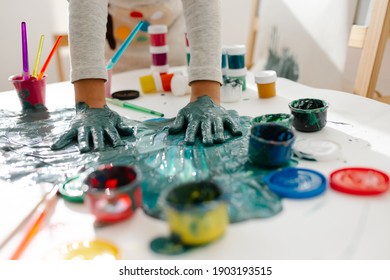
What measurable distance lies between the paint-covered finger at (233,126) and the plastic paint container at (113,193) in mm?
287

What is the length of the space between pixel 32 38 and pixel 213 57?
5.32ft

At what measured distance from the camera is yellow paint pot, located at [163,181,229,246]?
42 centimetres

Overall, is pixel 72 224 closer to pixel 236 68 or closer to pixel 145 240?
pixel 145 240

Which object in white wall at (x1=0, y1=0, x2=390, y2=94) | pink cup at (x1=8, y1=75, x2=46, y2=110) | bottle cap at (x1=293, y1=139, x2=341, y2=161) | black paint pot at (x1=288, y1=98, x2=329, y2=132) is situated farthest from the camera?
white wall at (x1=0, y1=0, x2=390, y2=94)

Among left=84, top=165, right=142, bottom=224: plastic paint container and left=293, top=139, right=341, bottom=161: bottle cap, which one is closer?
left=84, top=165, right=142, bottom=224: plastic paint container

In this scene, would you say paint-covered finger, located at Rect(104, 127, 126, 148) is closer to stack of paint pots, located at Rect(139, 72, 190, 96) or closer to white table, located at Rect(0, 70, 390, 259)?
white table, located at Rect(0, 70, 390, 259)

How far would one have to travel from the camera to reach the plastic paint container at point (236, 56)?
3.30 ft

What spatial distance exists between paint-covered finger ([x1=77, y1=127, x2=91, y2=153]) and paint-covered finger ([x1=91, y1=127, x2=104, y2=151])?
0.01 m

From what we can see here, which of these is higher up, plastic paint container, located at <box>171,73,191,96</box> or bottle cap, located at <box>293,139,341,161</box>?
plastic paint container, located at <box>171,73,191,96</box>

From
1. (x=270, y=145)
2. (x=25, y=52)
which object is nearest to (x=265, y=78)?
(x=270, y=145)

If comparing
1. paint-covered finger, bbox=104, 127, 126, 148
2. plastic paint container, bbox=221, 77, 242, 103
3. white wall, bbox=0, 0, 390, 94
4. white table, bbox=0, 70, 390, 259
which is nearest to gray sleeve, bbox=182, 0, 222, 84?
plastic paint container, bbox=221, 77, 242, 103

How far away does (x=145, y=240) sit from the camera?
462 mm

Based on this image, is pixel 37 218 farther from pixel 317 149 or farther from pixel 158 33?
pixel 158 33

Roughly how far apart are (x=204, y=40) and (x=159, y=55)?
12.7 inches
